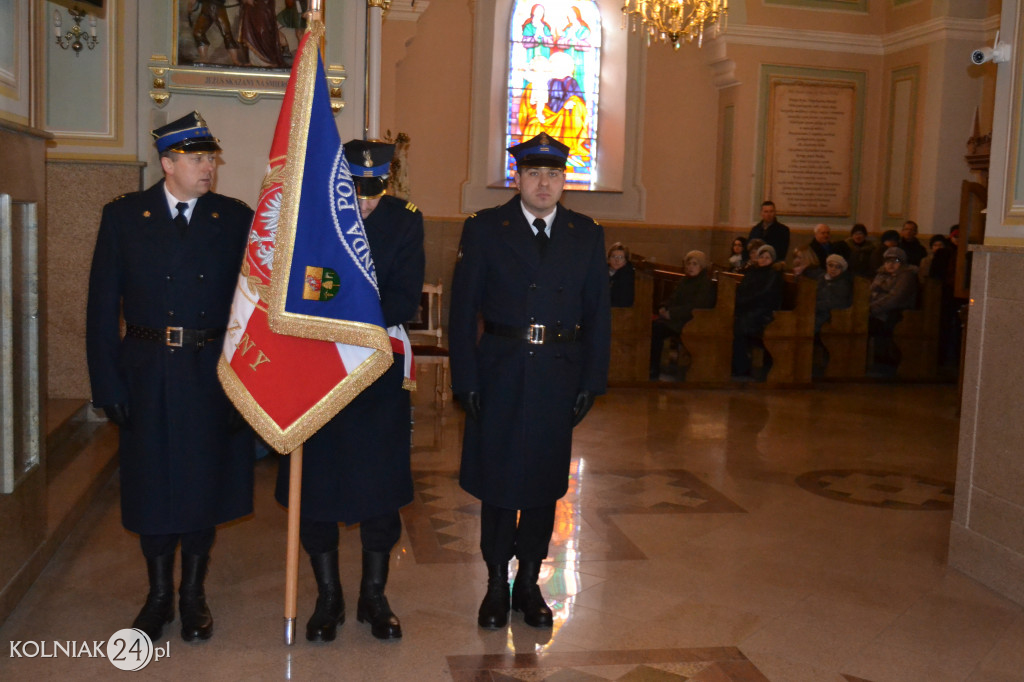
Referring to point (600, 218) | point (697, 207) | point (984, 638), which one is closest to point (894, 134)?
point (697, 207)

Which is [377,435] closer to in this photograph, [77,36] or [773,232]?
[77,36]

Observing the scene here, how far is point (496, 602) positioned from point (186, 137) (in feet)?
5.94

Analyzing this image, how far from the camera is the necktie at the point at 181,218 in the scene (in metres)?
3.36

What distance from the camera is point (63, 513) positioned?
169 inches

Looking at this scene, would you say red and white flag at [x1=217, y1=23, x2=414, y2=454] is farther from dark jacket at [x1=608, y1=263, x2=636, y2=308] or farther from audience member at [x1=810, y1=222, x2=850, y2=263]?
audience member at [x1=810, y1=222, x2=850, y2=263]

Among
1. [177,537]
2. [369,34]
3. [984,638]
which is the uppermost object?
[369,34]

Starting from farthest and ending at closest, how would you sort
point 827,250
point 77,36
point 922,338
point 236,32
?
point 827,250 < point 922,338 < point 77,36 < point 236,32

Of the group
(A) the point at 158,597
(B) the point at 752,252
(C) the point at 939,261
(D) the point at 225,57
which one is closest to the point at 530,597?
(A) the point at 158,597

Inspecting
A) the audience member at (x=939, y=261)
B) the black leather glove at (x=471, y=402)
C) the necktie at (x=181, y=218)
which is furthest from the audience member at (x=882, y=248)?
the necktie at (x=181, y=218)

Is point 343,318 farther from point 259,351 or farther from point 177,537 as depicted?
point 177,537

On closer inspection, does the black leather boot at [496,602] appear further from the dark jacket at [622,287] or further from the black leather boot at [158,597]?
the dark jacket at [622,287]

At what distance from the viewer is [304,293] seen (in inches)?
122

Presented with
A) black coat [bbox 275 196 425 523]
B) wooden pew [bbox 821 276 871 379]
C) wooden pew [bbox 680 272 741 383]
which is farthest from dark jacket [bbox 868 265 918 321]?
black coat [bbox 275 196 425 523]

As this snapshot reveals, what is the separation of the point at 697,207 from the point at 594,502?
31.1ft
